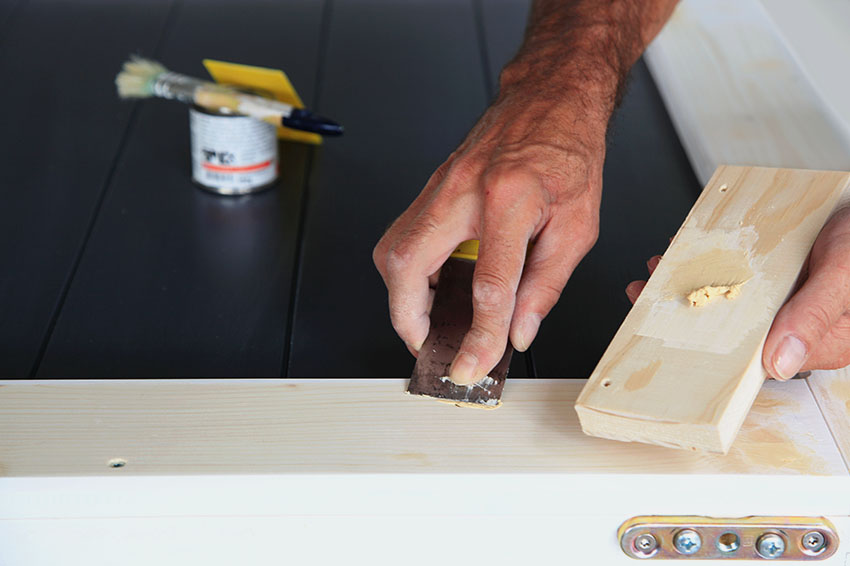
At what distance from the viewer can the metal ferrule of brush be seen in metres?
1.21

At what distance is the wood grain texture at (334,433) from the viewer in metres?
0.60

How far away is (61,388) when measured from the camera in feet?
2.17

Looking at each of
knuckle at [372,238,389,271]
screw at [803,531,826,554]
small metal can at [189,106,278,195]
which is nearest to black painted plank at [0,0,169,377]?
small metal can at [189,106,278,195]

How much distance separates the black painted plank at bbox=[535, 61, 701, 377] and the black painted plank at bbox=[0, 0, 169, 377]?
0.52m

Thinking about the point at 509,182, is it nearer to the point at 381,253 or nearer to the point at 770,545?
the point at 381,253

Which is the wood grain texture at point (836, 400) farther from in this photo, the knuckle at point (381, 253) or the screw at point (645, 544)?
the knuckle at point (381, 253)

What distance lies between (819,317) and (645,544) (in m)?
0.19

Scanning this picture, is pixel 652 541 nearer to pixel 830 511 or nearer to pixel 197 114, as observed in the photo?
pixel 830 511

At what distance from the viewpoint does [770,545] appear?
24.3 inches

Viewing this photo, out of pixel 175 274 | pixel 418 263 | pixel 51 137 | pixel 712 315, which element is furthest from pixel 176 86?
pixel 712 315

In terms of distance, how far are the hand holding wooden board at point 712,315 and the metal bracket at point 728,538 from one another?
77mm

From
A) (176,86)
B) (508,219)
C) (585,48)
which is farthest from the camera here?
(176,86)

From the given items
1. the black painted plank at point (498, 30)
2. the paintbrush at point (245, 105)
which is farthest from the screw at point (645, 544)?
the black painted plank at point (498, 30)

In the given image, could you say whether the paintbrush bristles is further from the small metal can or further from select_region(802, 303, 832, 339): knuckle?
select_region(802, 303, 832, 339): knuckle
